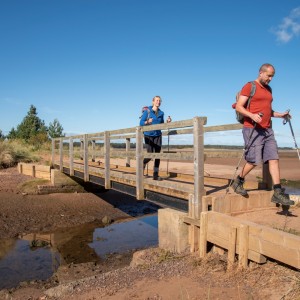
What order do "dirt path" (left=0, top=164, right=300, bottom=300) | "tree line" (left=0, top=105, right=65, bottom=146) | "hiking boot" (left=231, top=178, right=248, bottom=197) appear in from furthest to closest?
"tree line" (left=0, top=105, right=65, bottom=146), "hiking boot" (left=231, top=178, right=248, bottom=197), "dirt path" (left=0, top=164, right=300, bottom=300)

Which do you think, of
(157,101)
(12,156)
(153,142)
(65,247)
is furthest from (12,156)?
(157,101)

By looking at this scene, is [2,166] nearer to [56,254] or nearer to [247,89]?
[56,254]

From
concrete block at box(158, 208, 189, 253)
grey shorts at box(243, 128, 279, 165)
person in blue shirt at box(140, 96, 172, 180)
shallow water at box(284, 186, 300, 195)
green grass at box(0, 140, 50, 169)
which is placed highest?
person in blue shirt at box(140, 96, 172, 180)

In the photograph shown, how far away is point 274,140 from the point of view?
198 inches

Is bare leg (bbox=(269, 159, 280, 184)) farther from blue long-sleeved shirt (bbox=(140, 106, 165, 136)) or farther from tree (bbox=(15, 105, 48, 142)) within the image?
tree (bbox=(15, 105, 48, 142))

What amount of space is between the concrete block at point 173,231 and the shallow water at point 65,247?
2590 millimetres

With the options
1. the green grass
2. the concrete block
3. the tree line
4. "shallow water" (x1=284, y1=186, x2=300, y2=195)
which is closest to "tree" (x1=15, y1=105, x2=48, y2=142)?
the tree line

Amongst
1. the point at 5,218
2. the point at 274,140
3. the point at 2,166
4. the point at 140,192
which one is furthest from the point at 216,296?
the point at 2,166

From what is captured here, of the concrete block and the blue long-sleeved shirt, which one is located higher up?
the blue long-sleeved shirt

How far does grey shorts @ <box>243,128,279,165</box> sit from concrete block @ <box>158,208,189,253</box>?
1481 millimetres

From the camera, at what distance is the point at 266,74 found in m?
4.83

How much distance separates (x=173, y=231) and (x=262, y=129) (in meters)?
2.15

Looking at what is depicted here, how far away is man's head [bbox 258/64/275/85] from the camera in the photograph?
190 inches

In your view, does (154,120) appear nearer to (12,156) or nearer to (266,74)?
(266,74)
